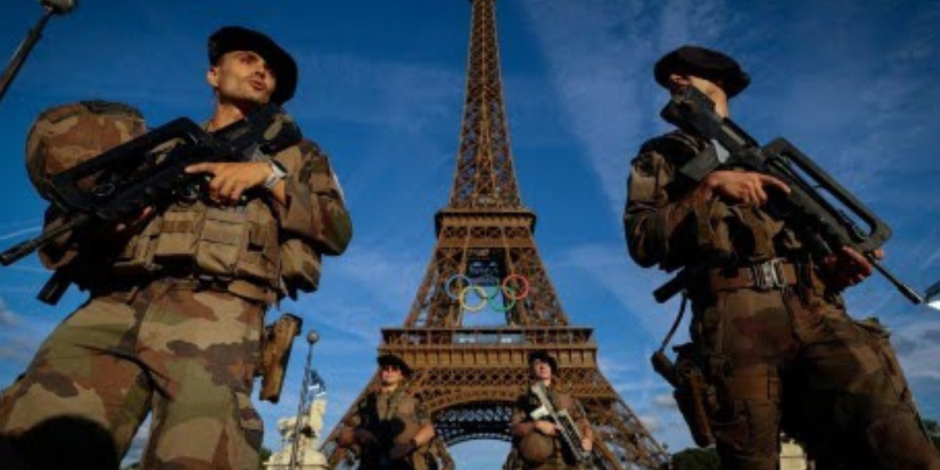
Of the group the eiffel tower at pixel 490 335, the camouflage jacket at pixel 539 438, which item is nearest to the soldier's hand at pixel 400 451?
the camouflage jacket at pixel 539 438

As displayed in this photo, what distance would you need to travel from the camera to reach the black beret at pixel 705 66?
4492mm

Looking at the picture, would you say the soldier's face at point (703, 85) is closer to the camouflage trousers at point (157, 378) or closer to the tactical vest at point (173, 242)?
the tactical vest at point (173, 242)

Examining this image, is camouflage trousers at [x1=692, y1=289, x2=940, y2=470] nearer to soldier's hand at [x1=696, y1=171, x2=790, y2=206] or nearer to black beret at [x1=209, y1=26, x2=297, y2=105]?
soldier's hand at [x1=696, y1=171, x2=790, y2=206]

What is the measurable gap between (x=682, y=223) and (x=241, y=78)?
9.62 feet

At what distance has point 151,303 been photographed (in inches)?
128

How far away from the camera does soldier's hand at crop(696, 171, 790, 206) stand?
370 cm

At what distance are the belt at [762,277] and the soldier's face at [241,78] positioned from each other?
10.4ft

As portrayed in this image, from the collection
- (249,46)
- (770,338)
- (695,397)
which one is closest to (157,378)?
(249,46)

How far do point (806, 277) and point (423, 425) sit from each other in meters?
6.27

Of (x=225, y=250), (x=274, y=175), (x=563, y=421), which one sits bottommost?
(x=225, y=250)

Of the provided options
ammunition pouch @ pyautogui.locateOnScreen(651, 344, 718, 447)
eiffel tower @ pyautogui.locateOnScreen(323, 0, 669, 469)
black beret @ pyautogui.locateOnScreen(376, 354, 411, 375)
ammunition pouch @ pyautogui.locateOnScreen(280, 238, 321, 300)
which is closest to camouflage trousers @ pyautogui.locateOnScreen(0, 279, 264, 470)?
ammunition pouch @ pyautogui.locateOnScreen(280, 238, 321, 300)

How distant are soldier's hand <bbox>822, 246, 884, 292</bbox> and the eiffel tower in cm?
3012

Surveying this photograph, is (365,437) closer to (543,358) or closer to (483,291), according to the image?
(543,358)

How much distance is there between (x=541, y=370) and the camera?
31.5 feet
